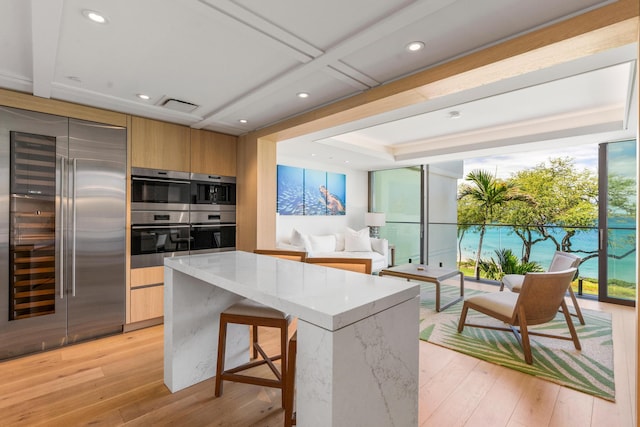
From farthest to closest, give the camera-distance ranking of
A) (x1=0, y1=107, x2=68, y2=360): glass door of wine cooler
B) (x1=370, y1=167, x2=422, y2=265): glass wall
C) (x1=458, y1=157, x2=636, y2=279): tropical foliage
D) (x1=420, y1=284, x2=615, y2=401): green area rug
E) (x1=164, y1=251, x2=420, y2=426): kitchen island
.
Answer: (x1=370, y1=167, x2=422, y2=265): glass wall < (x1=458, y1=157, x2=636, y2=279): tropical foliage < (x1=0, y1=107, x2=68, y2=360): glass door of wine cooler < (x1=420, y1=284, x2=615, y2=401): green area rug < (x1=164, y1=251, x2=420, y2=426): kitchen island

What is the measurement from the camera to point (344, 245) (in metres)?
6.08

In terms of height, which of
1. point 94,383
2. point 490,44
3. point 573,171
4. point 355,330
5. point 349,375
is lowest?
point 94,383

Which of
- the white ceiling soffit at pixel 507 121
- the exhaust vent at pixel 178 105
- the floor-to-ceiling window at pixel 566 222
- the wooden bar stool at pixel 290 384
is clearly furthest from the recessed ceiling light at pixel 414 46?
the floor-to-ceiling window at pixel 566 222

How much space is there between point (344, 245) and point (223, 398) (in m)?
4.21

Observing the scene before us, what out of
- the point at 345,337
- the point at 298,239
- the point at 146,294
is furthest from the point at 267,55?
the point at 298,239

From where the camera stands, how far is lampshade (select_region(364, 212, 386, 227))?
258 inches

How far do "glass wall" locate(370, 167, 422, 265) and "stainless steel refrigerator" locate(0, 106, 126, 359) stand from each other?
5.24 metres

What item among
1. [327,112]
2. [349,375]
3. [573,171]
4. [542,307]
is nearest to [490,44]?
[327,112]

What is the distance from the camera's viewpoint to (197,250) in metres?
3.74

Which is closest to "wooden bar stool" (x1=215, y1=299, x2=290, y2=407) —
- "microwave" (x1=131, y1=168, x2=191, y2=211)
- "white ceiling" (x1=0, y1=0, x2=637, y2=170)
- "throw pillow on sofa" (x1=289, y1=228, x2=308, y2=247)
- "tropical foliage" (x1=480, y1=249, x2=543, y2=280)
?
"white ceiling" (x1=0, y1=0, x2=637, y2=170)

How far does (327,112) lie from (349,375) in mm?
2398

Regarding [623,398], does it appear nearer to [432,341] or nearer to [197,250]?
[432,341]

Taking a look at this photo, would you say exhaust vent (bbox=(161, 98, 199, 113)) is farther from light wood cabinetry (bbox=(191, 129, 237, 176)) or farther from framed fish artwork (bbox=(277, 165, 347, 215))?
framed fish artwork (bbox=(277, 165, 347, 215))

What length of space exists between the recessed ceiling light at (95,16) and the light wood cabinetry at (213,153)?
2071 millimetres
